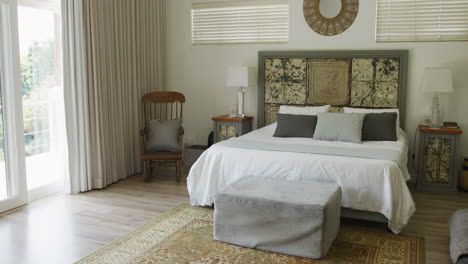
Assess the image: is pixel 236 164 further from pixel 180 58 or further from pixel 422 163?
pixel 180 58

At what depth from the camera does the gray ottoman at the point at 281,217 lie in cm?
317

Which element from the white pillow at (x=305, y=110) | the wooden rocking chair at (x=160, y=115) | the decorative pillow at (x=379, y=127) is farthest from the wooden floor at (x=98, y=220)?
the white pillow at (x=305, y=110)

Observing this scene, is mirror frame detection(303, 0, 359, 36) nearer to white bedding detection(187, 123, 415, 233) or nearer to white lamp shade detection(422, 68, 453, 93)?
white lamp shade detection(422, 68, 453, 93)

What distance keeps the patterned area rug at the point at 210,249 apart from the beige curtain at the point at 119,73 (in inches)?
64.5

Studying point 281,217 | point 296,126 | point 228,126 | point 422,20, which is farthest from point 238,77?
point 281,217

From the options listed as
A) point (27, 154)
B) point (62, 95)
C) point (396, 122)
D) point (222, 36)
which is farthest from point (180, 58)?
point (396, 122)

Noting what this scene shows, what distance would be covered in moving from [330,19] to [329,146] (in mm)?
1977

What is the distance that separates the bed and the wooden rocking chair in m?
1.00

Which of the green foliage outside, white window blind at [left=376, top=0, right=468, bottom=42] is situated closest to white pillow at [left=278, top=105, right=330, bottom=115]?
white window blind at [left=376, top=0, right=468, bottom=42]

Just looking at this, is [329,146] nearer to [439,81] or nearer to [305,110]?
[305,110]

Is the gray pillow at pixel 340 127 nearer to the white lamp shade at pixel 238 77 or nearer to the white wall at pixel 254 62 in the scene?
the white wall at pixel 254 62

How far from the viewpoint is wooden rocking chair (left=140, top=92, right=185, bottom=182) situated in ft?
17.4

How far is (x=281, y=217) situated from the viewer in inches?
127

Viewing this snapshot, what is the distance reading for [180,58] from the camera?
6.48 metres
